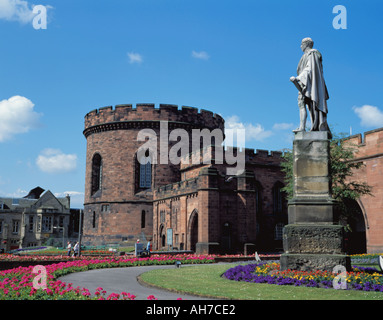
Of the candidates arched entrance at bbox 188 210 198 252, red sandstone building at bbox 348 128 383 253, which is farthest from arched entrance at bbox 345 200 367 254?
arched entrance at bbox 188 210 198 252

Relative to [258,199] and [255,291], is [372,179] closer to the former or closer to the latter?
[258,199]

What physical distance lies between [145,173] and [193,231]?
12031 mm

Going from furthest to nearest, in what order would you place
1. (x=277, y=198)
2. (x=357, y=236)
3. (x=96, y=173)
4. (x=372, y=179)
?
1. (x=96, y=173)
2. (x=277, y=198)
3. (x=357, y=236)
4. (x=372, y=179)

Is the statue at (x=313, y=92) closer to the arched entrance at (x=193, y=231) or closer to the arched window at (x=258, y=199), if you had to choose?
the arched entrance at (x=193, y=231)

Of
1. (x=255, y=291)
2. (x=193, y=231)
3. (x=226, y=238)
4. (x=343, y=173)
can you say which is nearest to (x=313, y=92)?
(x=255, y=291)

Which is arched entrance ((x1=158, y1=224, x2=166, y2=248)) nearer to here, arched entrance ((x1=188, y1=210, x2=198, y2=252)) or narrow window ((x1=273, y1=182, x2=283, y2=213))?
arched entrance ((x1=188, y1=210, x2=198, y2=252))

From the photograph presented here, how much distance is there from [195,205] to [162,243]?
7.77 meters

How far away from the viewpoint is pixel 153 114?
41781 millimetres

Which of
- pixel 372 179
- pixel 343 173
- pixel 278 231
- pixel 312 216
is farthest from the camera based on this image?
pixel 278 231

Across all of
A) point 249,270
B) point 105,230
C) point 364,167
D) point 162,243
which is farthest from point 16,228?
point 249,270

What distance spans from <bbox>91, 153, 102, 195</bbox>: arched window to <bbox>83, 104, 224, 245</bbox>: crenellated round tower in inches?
60.0

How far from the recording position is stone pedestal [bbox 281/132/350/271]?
11766mm

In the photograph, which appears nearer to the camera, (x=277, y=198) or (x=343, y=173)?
(x=343, y=173)

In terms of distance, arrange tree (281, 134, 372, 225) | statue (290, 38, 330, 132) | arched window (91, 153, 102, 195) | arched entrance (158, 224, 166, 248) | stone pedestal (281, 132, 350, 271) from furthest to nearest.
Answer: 1. arched window (91, 153, 102, 195)
2. arched entrance (158, 224, 166, 248)
3. tree (281, 134, 372, 225)
4. statue (290, 38, 330, 132)
5. stone pedestal (281, 132, 350, 271)
